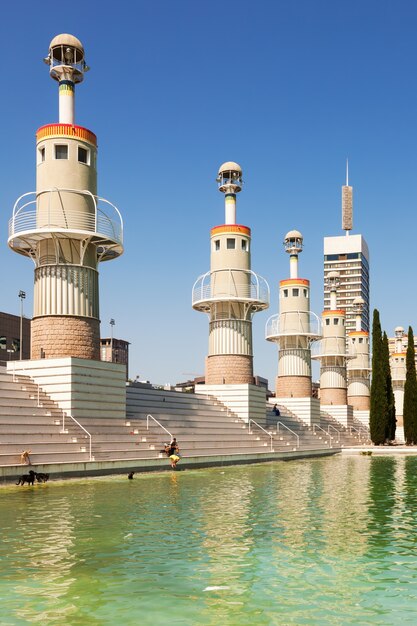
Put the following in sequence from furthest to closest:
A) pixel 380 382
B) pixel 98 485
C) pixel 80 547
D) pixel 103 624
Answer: pixel 380 382 < pixel 98 485 < pixel 80 547 < pixel 103 624

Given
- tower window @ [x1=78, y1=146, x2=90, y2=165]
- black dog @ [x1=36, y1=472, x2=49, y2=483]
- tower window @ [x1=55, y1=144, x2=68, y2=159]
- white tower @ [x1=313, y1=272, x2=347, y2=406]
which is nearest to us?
black dog @ [x1=36, y1=472, x2=49, y2=483]

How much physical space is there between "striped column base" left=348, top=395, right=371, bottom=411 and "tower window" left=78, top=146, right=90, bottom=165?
65.4m

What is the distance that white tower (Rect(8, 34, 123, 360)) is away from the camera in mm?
37156

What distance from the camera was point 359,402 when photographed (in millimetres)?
96250

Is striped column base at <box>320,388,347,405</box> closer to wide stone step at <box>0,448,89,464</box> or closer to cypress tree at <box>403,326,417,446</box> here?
cypress tree at <box>403,326,417,446</box>

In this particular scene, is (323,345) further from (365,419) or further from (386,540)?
(386,540)

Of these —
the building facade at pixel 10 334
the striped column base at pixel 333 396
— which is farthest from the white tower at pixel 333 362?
the building facade at pixel 10 334

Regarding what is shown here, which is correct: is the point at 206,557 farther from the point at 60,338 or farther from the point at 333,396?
the point at 333,396

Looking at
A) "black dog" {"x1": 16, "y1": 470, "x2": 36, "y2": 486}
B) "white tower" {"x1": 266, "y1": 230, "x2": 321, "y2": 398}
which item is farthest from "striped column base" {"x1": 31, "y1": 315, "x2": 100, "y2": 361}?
"white tower" {"x1": 266, "y1": 230, "x2": 321, "y2": 398}

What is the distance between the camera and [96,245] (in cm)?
3922

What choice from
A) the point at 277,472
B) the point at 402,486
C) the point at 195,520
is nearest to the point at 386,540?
the point at 195,520

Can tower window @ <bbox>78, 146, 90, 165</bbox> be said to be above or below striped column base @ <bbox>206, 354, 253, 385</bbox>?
above

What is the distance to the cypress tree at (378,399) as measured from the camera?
6644 cm

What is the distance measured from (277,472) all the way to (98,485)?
1127cm
